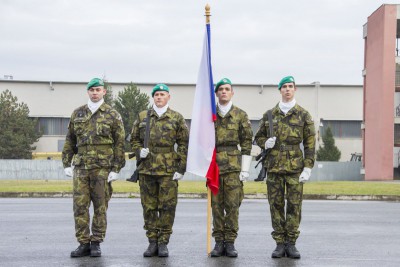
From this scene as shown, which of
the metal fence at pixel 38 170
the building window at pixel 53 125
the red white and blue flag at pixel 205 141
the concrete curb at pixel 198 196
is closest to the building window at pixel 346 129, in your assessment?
the metal fence at pixel 38 170

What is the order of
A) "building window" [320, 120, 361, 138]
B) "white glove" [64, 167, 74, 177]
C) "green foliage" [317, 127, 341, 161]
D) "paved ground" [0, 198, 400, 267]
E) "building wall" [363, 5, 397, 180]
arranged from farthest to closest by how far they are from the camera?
"building window" [320, 120, 361, 138]
"green foliage" [317, 127, 341, 161]
"building wall" [363, 5, 397, 180]
"white glove" [64, 167, 74, 177]
"paved ground" [0, 198, 400, 267]

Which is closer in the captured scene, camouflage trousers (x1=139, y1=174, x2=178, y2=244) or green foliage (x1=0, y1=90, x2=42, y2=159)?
camouflage trousers (x1=139, y1=174, x2=178, y2=244)

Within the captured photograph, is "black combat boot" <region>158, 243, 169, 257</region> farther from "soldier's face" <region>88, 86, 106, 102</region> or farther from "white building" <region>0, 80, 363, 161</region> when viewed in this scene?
"white building" <region>0, 80, 363, 161</region>

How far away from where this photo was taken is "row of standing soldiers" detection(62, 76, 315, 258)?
27.3 ft

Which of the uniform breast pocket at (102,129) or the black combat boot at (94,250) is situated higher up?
the uniform breast pocket at (102,129)

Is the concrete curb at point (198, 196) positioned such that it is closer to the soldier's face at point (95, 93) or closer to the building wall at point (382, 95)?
the soldier's face at point (95, 93)

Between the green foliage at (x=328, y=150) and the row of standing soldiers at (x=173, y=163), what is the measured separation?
49.3 meters

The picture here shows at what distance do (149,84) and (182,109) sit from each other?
486 centimetres

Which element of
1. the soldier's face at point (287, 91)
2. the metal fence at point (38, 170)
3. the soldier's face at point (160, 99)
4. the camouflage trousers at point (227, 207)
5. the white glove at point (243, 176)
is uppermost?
the soldier's face at point (287, 91)

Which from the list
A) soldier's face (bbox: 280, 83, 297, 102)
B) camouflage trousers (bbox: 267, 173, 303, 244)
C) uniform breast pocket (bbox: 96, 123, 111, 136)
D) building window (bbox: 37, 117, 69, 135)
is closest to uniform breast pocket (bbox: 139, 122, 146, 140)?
uniform breast pocket (bbox: 96, 123, 111, 136)

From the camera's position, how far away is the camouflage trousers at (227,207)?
8.39 meters

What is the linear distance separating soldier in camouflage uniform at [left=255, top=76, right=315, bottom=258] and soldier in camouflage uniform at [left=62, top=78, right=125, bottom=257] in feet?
6.30

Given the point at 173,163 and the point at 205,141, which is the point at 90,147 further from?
the point at 205,141

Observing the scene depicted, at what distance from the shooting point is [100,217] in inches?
329
